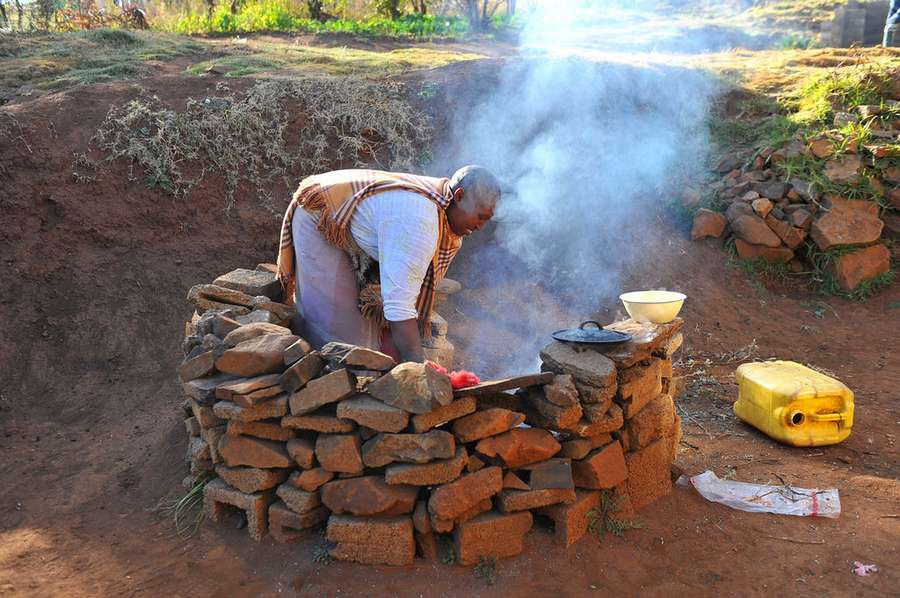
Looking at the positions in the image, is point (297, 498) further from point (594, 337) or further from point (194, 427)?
point (594, 337)

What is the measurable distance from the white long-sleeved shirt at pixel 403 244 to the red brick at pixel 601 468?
912 millimetres

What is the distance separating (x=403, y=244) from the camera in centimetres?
267

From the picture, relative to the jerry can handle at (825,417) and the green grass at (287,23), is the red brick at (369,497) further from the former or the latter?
the green grass at (287,23)

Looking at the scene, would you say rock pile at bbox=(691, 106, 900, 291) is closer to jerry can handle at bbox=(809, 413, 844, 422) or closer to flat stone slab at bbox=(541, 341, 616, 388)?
jerry can handle at bbox=(809, 413, 844, 422)

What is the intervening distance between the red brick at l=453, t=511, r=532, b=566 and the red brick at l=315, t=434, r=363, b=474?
46 cm

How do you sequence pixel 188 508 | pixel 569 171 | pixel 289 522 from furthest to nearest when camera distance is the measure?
pixel 569 171, pixel 188 508, pixel 289 522

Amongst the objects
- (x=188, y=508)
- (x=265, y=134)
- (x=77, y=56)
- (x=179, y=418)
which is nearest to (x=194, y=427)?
(x=188, y=508)

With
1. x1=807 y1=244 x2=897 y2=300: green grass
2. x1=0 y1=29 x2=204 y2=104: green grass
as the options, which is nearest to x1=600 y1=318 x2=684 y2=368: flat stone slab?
x1=807 y1=244 x2=897 y2=300: green grass

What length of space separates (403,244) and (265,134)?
377cm

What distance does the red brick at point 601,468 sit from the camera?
275cm

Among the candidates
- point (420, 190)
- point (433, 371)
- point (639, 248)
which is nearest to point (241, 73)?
point (639, 248)

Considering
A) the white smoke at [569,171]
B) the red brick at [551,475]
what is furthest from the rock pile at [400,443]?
the white smoke at [569,171]

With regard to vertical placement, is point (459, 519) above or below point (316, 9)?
below

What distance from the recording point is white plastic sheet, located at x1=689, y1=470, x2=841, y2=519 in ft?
9.71
